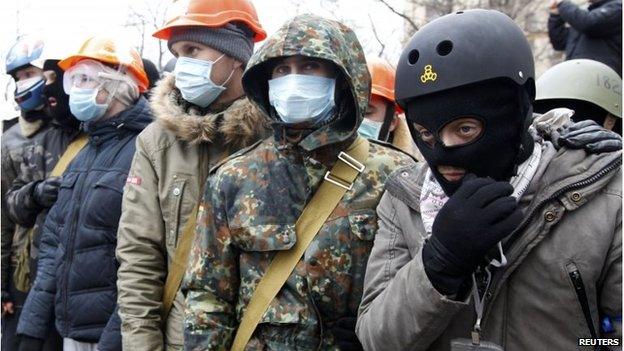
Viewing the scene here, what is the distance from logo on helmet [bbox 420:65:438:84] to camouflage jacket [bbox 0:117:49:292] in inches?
153

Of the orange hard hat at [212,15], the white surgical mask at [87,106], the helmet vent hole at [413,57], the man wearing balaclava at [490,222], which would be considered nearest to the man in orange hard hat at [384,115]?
the orange hard hat at [212,15]

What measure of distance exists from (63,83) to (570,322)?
3.76 meters

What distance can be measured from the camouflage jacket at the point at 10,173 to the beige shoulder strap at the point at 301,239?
315cm

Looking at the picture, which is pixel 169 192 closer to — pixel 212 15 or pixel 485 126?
pixel 212 15

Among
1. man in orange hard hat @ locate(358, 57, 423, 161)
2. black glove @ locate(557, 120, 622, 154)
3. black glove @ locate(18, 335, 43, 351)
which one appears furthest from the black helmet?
black glove @ locate(18, 335, 43, 351)

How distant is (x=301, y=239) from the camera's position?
3027mm

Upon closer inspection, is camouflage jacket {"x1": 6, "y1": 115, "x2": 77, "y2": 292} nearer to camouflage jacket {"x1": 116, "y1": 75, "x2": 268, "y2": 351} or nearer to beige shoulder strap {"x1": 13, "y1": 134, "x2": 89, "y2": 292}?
beige shoulder strap {"x1": 13, "y1": 134, "x2": 89, "y2": 292}

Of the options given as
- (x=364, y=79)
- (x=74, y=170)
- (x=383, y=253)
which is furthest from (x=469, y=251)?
(x=74, y=170)

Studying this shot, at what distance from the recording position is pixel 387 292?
7.89ft

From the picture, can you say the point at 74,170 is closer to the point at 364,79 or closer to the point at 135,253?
the point at 135,253

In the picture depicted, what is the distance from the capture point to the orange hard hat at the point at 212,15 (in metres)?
3.99

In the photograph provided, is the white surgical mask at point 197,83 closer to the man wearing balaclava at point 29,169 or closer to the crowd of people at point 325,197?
the crowd of people at point 325,197

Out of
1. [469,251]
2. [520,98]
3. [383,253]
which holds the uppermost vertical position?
[520,98]

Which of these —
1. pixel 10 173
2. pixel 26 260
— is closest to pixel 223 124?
pixel 26 260
